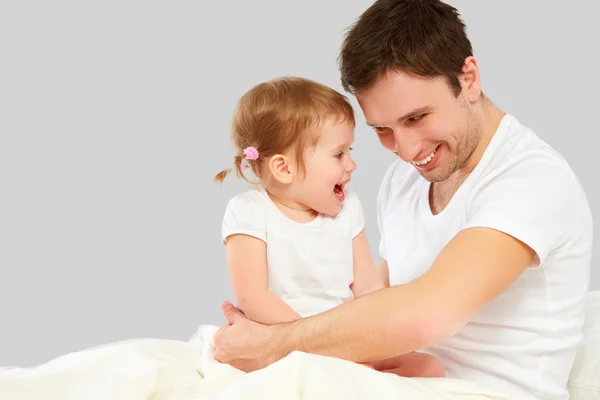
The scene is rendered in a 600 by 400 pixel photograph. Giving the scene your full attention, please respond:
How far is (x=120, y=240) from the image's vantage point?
4.66 m

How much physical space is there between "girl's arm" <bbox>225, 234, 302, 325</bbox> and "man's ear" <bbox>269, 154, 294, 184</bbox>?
0.20 metres

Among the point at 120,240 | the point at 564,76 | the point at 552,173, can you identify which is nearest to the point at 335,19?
the point at 564,76

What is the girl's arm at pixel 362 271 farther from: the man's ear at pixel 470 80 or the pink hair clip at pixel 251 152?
the man's ear at pixel 470 80

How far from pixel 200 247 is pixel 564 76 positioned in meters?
2.04

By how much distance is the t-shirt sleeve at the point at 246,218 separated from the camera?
Result: 2641 millimetres

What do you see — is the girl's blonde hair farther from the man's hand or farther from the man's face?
the man's hand

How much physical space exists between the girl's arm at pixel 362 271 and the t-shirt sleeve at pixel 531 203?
429 mm

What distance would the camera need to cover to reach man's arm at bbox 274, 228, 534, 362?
2158 millimetres

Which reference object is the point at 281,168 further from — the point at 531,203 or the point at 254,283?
the point at 531,203

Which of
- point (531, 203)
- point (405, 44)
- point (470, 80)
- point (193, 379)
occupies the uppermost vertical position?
point (405, 44)

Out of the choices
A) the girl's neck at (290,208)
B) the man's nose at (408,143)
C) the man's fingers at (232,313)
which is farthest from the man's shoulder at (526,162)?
the man's fingers at (232,313)

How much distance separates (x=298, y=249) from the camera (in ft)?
8.75

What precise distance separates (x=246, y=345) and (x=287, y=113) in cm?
68

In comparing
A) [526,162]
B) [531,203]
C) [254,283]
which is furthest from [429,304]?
[254,283]
